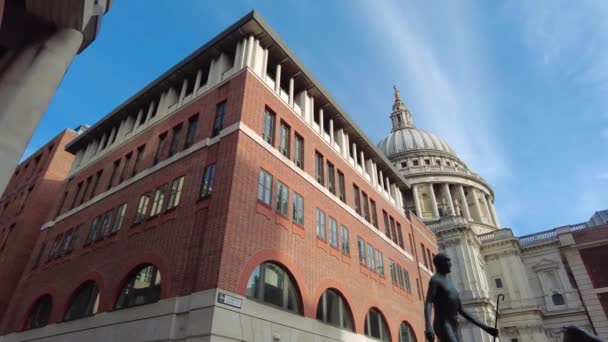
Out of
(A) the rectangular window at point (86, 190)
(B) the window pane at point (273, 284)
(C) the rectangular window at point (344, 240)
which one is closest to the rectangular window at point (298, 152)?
(C) the rectangular window at point (344, 240)

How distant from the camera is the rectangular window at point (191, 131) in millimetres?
19181

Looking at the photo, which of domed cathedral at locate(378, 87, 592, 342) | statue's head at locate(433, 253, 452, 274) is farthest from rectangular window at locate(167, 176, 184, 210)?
domed cathedral at locate(378, 87, 592, 342)

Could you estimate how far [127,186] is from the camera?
67.1 ft

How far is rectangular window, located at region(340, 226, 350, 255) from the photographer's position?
68.9 feet

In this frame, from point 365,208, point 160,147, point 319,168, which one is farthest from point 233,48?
point 365,208

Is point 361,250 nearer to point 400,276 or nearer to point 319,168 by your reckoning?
point 319,168

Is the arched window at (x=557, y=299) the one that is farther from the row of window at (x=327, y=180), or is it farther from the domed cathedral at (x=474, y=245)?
the row of window at (x=327, y=180)

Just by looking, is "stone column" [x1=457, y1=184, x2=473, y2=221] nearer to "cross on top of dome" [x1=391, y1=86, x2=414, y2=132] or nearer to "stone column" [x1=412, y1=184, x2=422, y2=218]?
"stone column" [x1=412, y1=184, x2=422, y2=218]

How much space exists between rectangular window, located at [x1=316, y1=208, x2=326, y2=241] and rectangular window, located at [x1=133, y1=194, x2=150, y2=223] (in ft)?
29.0

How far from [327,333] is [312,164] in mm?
9244

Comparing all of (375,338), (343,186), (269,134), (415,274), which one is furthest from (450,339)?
(415,274)

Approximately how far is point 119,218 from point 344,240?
41.7 feet

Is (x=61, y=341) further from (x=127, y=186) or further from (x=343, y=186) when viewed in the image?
(x=343, y=186)

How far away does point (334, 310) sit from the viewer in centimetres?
1833
